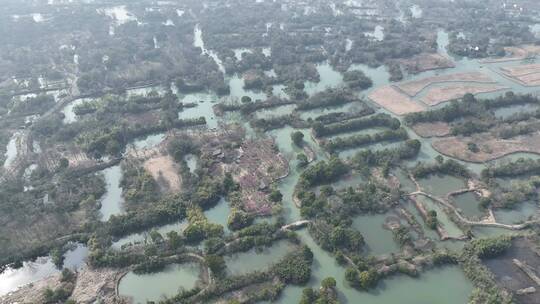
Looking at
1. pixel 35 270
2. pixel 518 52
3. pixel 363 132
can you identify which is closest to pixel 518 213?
pixel 363 132

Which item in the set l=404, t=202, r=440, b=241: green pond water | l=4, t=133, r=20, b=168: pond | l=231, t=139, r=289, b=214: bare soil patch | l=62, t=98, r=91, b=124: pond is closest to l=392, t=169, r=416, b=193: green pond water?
l=404, t=202, r=440, b=241: green pond water

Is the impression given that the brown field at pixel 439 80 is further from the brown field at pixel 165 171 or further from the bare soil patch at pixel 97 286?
the bare soil patch at pixel 97 286

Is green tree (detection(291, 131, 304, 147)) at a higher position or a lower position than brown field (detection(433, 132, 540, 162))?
higher

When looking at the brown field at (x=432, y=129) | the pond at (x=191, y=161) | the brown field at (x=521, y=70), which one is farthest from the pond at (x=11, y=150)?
the brown field at (x=521, y=70)

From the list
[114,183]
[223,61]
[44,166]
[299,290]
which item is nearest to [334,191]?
[299,290]

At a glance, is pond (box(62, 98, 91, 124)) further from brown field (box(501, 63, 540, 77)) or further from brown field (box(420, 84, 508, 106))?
brown field (box(501, 63, 540, 77))
